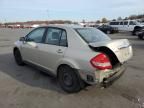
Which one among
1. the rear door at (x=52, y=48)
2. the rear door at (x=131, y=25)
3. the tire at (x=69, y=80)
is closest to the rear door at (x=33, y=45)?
the rear door at (x=52, y=48)

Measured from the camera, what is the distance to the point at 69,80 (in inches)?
197

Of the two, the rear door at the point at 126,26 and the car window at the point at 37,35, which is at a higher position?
the car window at the point at 37,35

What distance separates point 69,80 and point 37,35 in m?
2.07

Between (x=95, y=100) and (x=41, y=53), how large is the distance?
2.19 m

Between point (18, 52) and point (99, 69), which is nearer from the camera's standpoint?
point (99, 69)

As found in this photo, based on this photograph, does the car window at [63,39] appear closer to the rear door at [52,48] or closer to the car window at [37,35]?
the rear door at [52,48]

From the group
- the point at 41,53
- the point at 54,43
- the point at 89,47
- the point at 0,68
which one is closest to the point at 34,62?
the point at 41,53

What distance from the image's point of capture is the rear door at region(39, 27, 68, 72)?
16.8 feet

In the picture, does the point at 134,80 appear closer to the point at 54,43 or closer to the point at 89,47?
the point at 89,47

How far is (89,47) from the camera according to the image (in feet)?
15.0

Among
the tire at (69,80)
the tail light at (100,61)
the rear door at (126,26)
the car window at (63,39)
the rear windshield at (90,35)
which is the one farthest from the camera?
the rear door at (126,26)

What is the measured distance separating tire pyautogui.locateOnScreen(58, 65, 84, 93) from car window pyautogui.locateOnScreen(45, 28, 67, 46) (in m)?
0.66

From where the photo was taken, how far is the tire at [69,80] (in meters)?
4.77

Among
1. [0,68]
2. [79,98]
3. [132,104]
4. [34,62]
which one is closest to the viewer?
[132,104]
